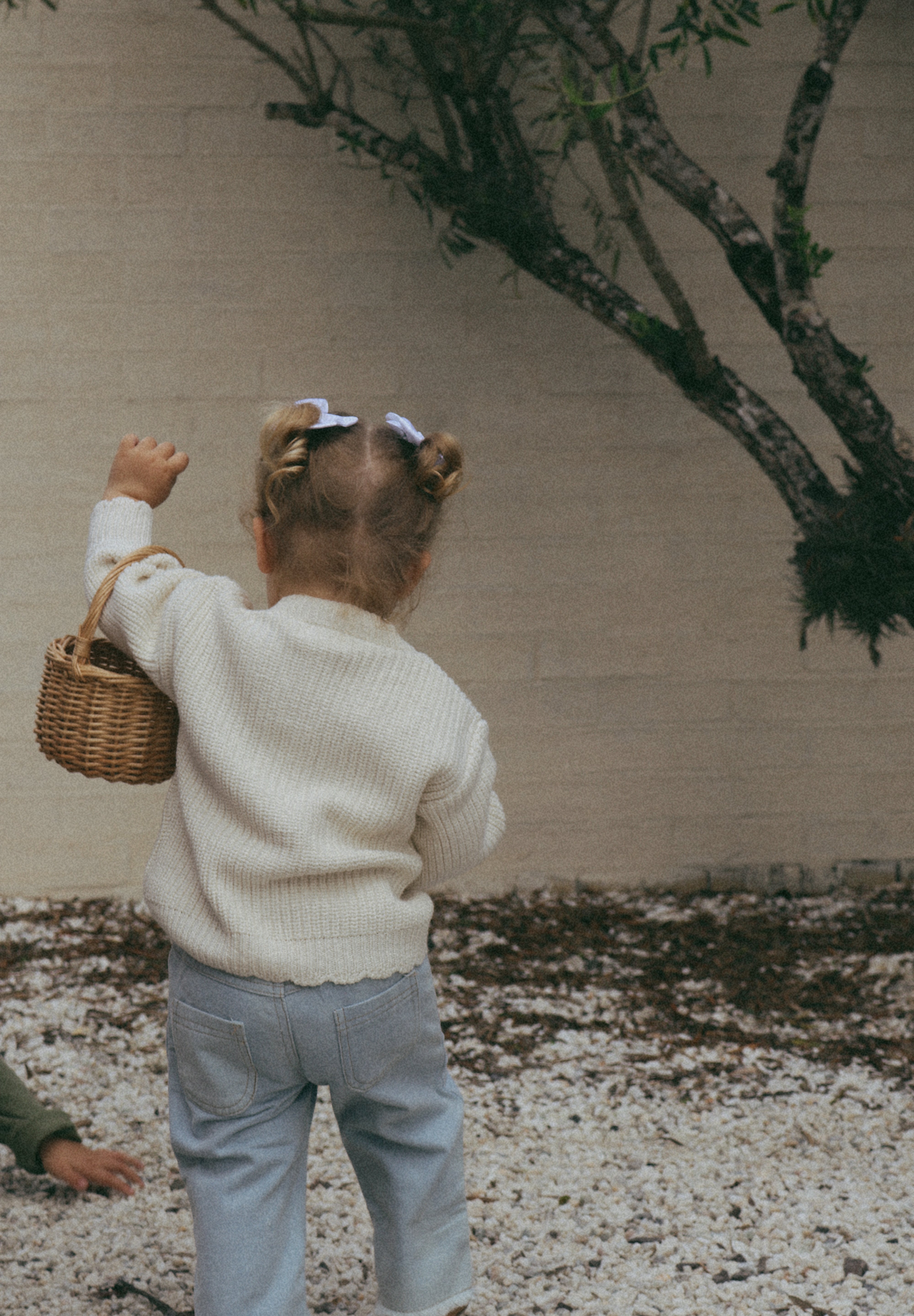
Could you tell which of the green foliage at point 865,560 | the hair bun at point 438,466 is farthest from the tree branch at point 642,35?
the hair bun at point 438,466

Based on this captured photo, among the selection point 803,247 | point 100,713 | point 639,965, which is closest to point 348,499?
point 100,713

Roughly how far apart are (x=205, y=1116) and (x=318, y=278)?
247 centimetres

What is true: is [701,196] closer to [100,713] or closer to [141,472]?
[141,472]

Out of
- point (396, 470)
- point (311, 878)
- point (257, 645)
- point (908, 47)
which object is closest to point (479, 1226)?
point (311, 878)

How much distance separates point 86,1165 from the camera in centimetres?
208

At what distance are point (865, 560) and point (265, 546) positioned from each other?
5.32 feet

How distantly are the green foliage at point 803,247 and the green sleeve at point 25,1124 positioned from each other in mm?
2074

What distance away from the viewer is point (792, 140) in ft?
8.50

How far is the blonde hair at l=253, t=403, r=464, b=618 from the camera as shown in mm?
1464

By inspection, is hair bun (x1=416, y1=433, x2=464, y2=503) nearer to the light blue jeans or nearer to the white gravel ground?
the light blue jeans

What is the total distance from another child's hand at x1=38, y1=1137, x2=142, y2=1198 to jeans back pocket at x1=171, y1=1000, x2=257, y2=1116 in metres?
0.70

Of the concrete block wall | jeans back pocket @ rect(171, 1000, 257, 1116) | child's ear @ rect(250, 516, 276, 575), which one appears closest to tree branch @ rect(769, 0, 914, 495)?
the concrete block wall

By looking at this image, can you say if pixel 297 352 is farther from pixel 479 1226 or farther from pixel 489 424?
pixel 479 1226

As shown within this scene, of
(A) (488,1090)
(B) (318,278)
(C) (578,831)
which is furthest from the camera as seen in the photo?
(C) (578,831)
